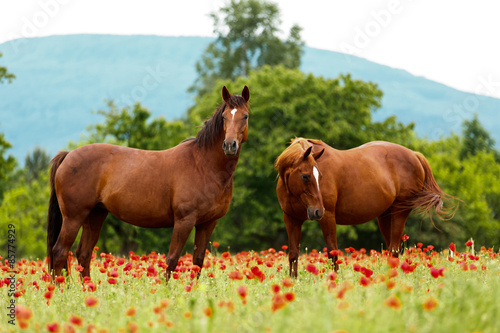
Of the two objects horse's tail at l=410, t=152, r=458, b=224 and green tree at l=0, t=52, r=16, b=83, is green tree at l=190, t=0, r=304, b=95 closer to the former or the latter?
green tree at l=0, t=52, r=16, b=83

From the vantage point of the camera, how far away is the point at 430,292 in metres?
5.21

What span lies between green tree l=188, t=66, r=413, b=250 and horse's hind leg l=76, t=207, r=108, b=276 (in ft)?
60.1

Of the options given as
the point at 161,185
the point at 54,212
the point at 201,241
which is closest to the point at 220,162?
the point at 161,185

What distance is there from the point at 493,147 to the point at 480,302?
6677 cm

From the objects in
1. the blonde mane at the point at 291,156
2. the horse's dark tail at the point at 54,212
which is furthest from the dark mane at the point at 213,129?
the horse's dark tail at the point at 54,212

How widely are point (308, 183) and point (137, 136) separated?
2500 centimetres

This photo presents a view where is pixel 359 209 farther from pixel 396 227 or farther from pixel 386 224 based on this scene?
pixel 386 224

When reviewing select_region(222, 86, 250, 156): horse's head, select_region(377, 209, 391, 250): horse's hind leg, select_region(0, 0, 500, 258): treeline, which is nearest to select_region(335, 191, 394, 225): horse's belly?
select_region(377, 209, 391, 250): horse's hind leg

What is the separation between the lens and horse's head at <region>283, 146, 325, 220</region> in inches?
280

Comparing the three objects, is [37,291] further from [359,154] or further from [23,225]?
[23,225]

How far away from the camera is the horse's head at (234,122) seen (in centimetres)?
699

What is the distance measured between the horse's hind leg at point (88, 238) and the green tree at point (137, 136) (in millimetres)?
20532

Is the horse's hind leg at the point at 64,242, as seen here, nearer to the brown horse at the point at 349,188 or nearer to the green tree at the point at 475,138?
the brown horse at the point at 349,188

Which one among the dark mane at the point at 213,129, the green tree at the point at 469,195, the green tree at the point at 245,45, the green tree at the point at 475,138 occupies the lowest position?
the green tree at the point at 469,195
